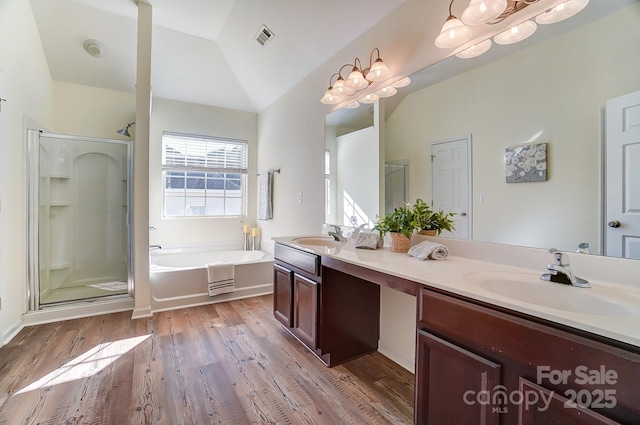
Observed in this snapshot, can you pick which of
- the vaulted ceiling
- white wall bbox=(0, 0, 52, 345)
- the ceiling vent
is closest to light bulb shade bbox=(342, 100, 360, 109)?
the vaulted ceiling

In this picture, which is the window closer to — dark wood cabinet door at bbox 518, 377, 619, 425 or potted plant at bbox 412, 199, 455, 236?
potted plant at bbox 412, 199, 455, 236

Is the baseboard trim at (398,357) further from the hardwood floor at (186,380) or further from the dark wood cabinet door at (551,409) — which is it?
the dark wood cabinet door at (551,409)

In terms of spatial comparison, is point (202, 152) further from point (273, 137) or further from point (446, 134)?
point (446, 134)

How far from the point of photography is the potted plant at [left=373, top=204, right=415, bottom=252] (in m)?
1.86

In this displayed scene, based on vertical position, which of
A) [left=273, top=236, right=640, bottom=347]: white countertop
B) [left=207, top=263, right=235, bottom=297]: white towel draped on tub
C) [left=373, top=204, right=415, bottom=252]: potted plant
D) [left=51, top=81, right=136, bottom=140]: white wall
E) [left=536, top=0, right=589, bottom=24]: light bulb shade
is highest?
[left=51, top=81, right=136, bottom=140]: white wall

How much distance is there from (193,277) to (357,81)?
2.58 metres

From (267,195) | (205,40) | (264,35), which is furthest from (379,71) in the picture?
(205,40)

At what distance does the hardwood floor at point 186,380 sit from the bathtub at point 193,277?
474 millimetres

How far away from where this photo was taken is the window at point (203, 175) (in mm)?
4125

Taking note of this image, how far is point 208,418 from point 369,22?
286 cm

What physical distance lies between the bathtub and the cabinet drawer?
1078 millimetres

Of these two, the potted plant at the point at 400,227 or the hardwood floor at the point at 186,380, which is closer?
the hardwood floor at the point at 186,380

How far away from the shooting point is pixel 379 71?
2094mm

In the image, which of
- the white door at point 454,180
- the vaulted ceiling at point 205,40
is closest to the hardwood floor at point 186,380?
the white door at point 454,180
